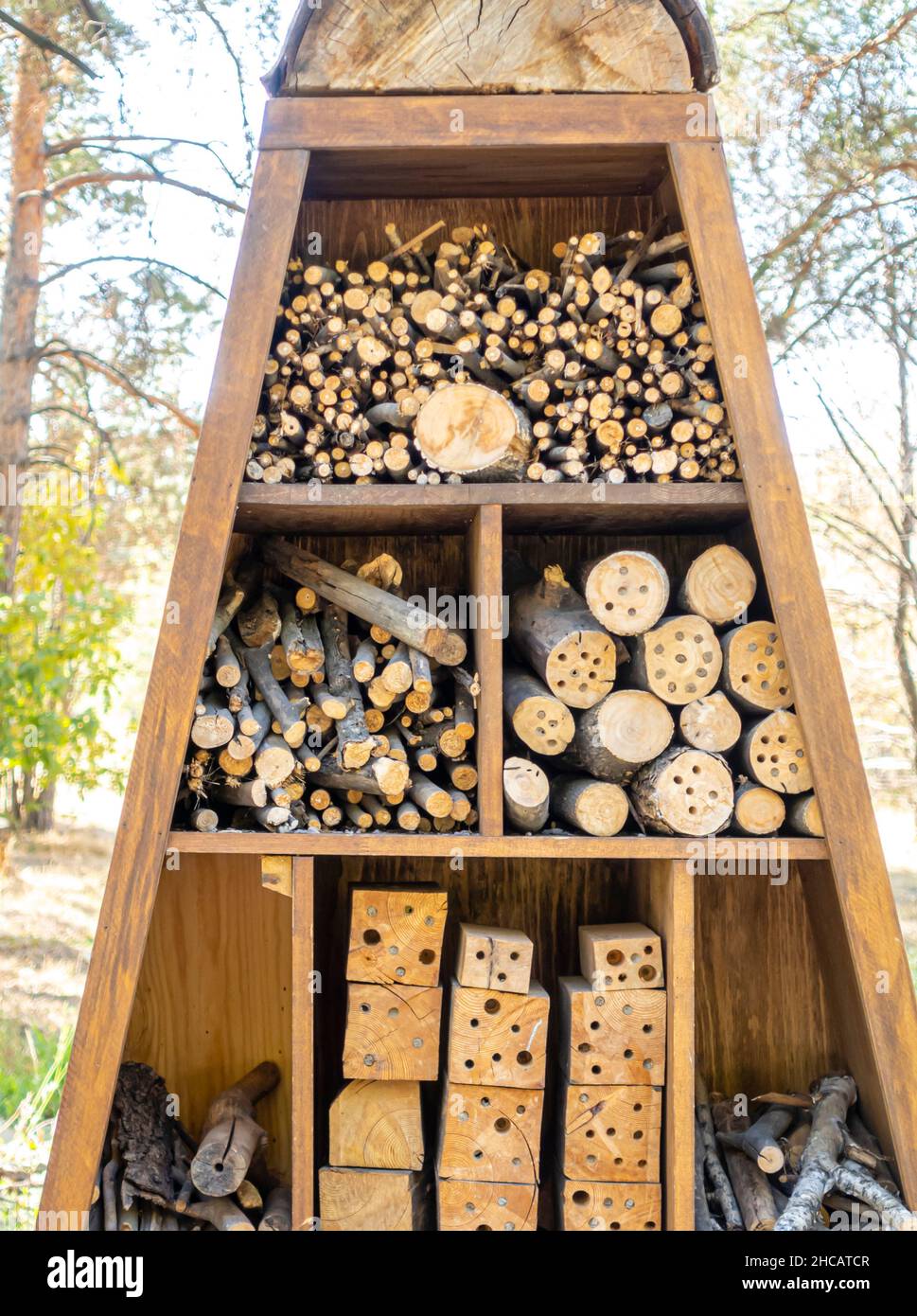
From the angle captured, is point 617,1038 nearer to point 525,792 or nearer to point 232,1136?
point 525,792

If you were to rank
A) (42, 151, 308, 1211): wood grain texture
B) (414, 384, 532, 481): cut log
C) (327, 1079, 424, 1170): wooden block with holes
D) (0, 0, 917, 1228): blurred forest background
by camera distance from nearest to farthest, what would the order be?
(42, 151, 308, 1211): wood grain texture < (414, 384, 532, 481): cut log < (327, 1079, 424, 1170): wooden block with holes < (0, 0, 917, 1228): blurred forest background

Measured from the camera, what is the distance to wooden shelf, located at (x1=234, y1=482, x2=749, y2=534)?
2697 millimetres

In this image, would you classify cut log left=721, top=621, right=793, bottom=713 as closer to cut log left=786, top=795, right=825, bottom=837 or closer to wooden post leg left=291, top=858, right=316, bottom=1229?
cut log left=786, top=795, right=825, bottom=837

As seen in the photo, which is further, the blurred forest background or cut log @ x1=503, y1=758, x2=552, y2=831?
the blurred forest background

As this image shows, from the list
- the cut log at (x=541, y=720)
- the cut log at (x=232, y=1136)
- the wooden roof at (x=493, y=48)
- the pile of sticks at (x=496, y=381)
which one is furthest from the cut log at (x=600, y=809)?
the wooden roof at (x=493, y=48)

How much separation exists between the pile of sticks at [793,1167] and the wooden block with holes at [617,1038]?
0.43 meters

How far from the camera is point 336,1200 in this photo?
2783 millimetres

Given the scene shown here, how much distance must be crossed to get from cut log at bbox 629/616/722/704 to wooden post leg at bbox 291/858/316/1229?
3.17 feet

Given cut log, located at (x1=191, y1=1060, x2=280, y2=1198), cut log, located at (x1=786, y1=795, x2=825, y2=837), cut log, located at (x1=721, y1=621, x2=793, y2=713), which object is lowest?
cut log, located at (x1=191, y1=1060, x2=280, y2=1198)

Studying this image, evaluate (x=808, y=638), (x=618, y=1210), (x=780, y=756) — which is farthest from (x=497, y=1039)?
(x=808, y=638)

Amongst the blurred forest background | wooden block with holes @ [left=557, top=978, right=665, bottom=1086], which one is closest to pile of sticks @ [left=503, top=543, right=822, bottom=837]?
wooden block with holes @ [left=557, top=978, right=665, bottom=1086]

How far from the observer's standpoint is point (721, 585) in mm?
2789

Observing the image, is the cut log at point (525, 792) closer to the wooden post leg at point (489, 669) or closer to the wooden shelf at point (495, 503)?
the wooden post leg at point (489, 669)

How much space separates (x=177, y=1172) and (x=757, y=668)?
205 centimetres
